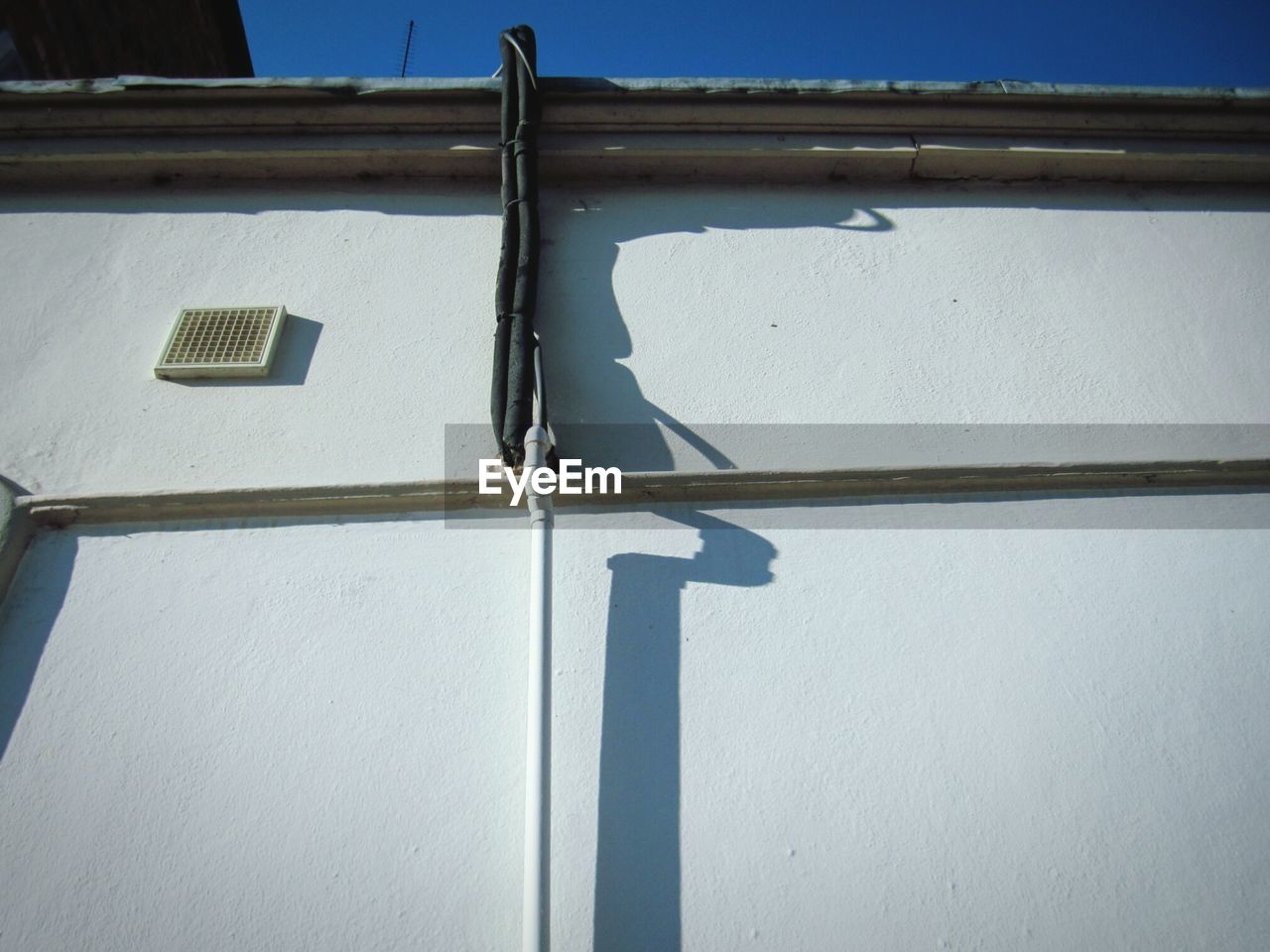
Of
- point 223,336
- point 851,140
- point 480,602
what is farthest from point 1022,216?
point 223,336

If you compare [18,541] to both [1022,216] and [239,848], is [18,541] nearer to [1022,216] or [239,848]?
[239,848]

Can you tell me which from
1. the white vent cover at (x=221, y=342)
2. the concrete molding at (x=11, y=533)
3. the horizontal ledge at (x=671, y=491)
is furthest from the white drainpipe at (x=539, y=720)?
the concrete molding at (x=11, y=533)

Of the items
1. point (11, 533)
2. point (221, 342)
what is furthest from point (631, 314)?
point (11, 533)

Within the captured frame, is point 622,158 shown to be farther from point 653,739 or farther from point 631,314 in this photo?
point 653,739

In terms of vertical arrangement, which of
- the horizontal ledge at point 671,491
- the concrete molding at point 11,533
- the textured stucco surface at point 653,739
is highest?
the horizontal ledge at point 671,491

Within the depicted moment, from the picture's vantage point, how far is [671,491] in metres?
2.42

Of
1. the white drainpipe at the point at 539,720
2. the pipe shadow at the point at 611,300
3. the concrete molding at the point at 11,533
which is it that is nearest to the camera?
the white drainpipe at the point at 539,720

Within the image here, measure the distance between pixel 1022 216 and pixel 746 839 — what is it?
2531 millimetres

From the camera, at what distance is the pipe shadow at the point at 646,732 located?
182 cm

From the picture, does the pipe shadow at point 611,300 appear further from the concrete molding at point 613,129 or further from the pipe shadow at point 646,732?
Answer: the pipe shadow at point 646,732

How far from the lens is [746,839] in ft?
6.23

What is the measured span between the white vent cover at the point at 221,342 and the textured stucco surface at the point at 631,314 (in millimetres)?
62

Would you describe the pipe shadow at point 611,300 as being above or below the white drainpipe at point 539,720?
above

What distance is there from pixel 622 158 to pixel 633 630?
6.21 feet
